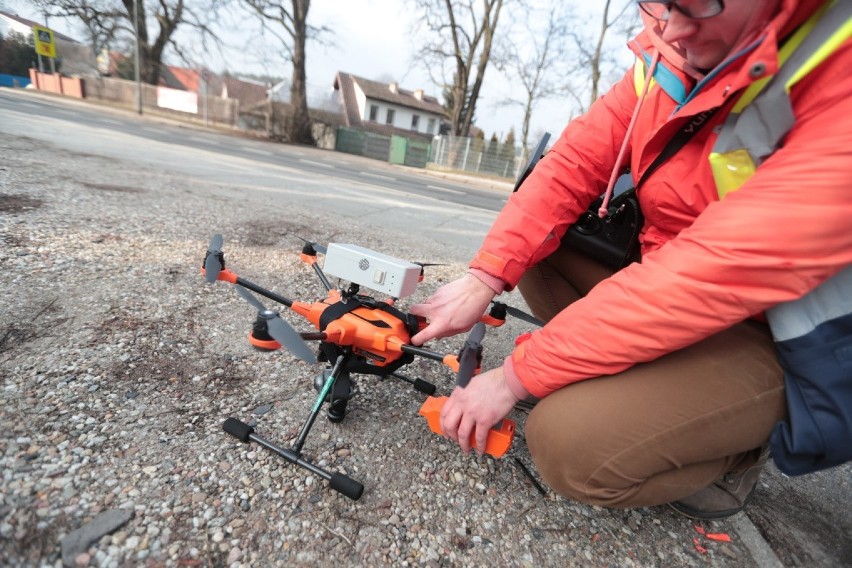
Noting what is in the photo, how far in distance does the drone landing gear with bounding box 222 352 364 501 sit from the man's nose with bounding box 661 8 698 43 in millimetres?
1220

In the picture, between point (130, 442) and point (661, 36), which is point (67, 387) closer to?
point (130, 442)

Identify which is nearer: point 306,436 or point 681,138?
point 681,138

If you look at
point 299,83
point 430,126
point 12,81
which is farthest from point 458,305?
point 12,81

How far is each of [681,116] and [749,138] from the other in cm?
18

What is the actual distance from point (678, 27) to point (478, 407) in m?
1.05

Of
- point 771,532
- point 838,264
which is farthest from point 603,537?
point 838,264

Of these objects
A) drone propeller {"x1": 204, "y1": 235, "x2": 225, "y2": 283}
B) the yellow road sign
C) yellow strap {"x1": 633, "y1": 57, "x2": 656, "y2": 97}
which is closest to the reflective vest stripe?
yellow strap {"x1": 633, "y1": 57, "x2": 656, "y2": 97}

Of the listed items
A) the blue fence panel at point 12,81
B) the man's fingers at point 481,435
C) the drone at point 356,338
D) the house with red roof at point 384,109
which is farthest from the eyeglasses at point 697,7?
the blue fence panel at point 12,81

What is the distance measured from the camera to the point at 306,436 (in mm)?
1321

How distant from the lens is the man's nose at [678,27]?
3.20 feet

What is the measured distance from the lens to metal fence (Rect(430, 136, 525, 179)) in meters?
20.0

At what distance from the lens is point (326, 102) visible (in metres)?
31.1

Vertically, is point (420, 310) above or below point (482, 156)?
below

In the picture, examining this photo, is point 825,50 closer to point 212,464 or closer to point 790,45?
point 790,45
